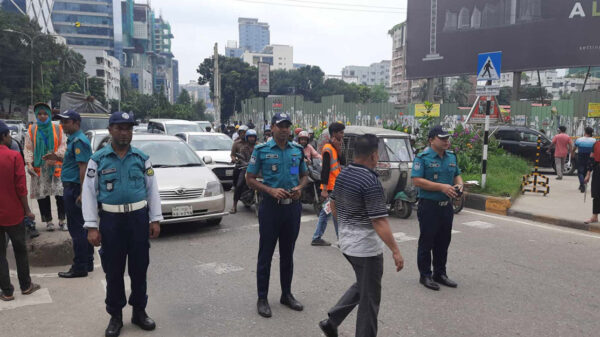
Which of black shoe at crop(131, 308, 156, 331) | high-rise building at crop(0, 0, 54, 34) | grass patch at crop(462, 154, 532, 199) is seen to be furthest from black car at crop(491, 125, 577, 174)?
high-rise building at crop(0, 0, 54, 34)

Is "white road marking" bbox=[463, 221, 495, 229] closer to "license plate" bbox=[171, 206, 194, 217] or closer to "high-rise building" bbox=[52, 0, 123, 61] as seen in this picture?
"license plate" bbox=[171, 206, 194, 217]

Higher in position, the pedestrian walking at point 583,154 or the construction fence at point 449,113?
the construction fence at point 449,113

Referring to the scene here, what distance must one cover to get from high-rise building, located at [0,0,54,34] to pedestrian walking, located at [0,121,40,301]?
2880 inches

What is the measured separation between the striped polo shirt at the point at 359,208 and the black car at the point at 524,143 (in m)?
14.6

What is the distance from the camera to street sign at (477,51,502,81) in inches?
408

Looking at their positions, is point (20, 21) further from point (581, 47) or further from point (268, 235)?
point (268, 235)

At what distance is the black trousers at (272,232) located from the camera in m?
4.30

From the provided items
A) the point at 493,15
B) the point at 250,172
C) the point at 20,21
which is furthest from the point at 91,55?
the point at 250,172

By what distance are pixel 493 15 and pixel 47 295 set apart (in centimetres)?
2971

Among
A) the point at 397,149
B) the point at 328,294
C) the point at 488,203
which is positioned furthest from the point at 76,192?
the point at 488,203

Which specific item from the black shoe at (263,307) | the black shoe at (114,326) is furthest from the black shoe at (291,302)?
the black shoe at (114,326)

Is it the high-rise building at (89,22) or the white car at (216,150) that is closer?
the white car at (216,150)

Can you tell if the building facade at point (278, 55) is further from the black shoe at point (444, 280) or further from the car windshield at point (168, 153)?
the black shoe at point (444, 280)

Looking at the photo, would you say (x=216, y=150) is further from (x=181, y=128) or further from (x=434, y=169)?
(x=434, y=169)
